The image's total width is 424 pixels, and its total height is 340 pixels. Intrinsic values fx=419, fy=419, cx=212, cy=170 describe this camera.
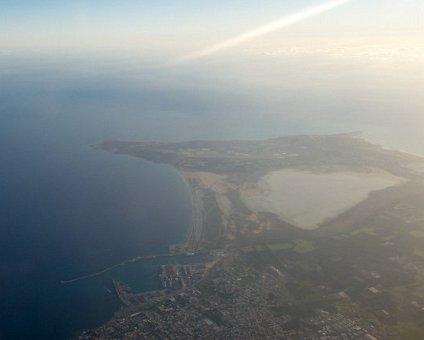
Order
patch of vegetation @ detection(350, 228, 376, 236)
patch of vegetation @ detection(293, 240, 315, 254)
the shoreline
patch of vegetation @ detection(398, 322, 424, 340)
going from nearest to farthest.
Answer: patch of vegetation @ detection(398, 322, 424, 340), patch of vegetation @ detection(293, 240, 315, 254), the shoreline, patch of vegetation @ detection(350, 228, 376, 236)

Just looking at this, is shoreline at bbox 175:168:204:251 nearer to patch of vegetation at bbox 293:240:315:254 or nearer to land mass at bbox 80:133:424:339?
land mass at bbox 80:133:424:339

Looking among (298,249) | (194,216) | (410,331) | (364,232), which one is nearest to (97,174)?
(194,216)

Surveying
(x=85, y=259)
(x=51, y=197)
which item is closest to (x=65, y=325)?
(x=85, y=259)

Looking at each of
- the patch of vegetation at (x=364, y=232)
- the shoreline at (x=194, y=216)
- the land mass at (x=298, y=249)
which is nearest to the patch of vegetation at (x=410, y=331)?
the land mass at (x=298, y=249)

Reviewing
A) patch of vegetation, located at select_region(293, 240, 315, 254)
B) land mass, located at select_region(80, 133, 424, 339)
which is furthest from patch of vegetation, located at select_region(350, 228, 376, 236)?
patch of vegetation, located at select_region(293, 240, 315, 254)

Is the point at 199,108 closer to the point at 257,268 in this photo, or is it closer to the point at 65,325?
the point at 257,268
